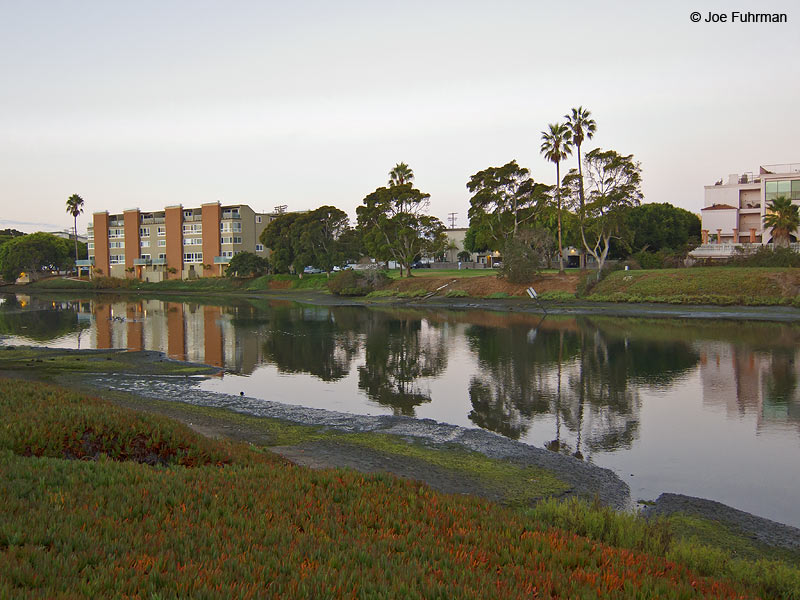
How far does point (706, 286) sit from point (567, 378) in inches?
1396

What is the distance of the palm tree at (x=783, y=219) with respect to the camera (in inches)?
2431

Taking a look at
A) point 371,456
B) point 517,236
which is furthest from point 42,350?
point 517,236

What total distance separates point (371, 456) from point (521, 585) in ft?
29.6

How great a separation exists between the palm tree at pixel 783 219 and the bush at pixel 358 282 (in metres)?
43.0

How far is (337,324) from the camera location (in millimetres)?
51406

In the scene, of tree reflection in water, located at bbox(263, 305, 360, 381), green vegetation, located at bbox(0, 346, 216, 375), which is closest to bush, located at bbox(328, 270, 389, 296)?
tree reflection in water, located at bbox(263, 305, 360, 381)

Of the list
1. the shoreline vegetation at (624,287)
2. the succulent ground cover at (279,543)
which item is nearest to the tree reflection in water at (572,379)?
the succulent ground cover at (279,543)

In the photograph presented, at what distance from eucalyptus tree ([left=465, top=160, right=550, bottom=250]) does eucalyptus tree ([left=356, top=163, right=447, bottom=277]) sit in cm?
559

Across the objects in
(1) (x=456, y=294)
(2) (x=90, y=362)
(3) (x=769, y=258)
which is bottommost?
(2) (x=90, y=362)

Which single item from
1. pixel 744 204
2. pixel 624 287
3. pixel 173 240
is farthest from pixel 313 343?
pixel 173 240

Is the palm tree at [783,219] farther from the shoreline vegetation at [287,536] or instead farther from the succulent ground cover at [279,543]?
the succulent ground cover at [279,543]

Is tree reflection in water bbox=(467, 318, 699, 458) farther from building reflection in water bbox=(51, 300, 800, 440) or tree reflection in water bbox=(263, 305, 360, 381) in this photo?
tree reflection in water bbox=(263, 305, 360, 381)

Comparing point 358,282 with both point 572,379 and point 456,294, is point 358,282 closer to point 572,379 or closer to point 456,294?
point 456,294

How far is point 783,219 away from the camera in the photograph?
61750 millimetres
